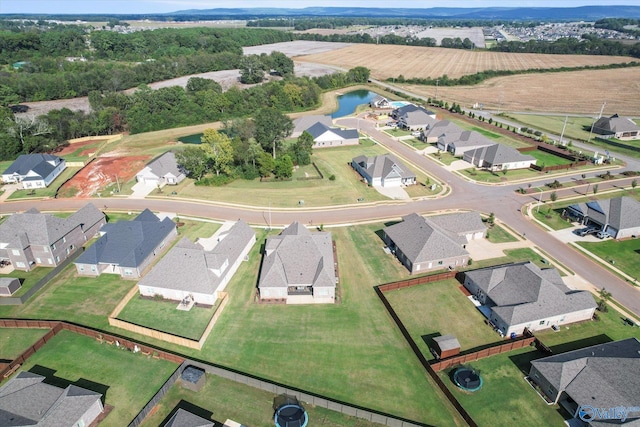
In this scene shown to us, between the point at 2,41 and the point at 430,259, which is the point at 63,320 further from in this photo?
the point at 2,41

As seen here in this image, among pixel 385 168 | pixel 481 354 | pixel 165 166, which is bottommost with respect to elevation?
pixel 481 354

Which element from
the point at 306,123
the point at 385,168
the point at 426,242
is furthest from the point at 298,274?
the point at 306,123

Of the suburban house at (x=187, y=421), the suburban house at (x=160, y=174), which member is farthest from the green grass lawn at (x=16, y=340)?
the suburban house at (x=160, y=174)

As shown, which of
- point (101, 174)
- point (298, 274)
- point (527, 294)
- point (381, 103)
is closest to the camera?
point (527, 294)

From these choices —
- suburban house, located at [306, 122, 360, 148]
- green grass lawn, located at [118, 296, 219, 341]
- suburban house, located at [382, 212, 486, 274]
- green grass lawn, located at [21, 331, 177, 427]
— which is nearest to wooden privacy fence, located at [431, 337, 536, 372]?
suburban house, located at [382, 212, 486, 274]

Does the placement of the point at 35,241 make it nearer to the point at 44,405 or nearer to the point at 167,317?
the point at 167,317

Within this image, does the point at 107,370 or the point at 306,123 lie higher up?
the point at 306,123

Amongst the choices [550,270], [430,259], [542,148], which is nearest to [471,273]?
[430,259]
